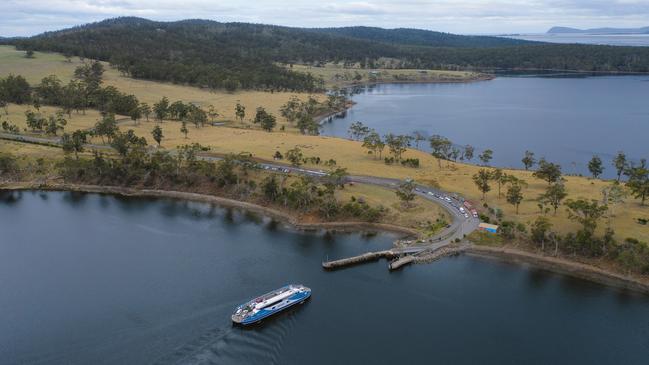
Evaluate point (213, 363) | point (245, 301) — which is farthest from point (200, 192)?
point (213, 363)

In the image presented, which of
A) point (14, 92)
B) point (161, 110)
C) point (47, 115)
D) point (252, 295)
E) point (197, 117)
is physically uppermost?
point (14, 92)

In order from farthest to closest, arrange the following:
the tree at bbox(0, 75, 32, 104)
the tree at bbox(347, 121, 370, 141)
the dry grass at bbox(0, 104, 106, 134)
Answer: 1. the tree at bbox(0, 75, 32, 104)
2. the tree at bbox(347, 121, 370, 141)
3. the dry grass at bbox(0, 104, 106, 134)

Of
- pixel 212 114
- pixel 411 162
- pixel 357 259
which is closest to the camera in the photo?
pixel 357 259

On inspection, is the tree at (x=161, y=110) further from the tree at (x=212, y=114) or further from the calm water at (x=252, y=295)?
the calm water at (x=252, y=295)

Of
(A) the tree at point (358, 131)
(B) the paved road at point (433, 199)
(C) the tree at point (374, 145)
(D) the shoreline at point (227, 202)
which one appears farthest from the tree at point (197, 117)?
(C) the tree at point (374, 145)

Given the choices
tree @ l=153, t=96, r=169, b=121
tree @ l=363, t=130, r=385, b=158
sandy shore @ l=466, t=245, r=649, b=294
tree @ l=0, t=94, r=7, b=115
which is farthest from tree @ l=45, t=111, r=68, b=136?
sandy shore @ l=466, t=245, r=649, b=294

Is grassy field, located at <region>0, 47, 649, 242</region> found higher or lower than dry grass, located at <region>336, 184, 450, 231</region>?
higher

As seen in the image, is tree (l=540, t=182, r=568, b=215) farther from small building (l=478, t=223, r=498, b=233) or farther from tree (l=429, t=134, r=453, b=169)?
tree (l=429, t=134, r=453, b=169)

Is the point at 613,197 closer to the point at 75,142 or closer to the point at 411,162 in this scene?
the point at 411,162

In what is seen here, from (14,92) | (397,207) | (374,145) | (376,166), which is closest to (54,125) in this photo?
(14,92)
